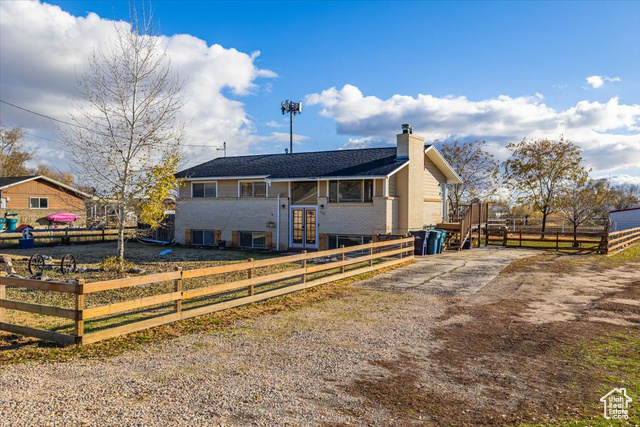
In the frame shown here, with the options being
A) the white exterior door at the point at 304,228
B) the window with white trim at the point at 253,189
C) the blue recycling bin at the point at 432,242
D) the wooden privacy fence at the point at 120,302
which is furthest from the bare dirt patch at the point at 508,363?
the window with white trim at the point at 253,189

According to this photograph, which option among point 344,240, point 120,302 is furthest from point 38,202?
point 120,302

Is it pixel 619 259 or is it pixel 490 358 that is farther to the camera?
pixel 619 259

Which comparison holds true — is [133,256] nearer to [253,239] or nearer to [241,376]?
[253,239]

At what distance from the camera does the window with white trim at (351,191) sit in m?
22.1

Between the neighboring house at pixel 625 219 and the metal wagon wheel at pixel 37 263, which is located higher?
the neighboring house at pixel 625 219

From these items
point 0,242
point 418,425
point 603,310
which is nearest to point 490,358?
point 418,425

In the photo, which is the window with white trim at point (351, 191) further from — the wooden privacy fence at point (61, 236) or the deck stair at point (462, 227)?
the wooden privacy fence at point (61, 236)

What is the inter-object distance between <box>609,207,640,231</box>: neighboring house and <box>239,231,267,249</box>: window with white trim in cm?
2795

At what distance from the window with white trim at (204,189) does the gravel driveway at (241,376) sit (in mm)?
18107

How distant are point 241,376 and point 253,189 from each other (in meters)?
20.0

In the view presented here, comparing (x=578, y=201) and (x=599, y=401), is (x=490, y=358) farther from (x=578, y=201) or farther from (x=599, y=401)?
(x=578, y=201)

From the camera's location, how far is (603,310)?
10.2m

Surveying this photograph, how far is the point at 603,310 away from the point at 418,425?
7.67 m

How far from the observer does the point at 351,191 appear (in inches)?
888
